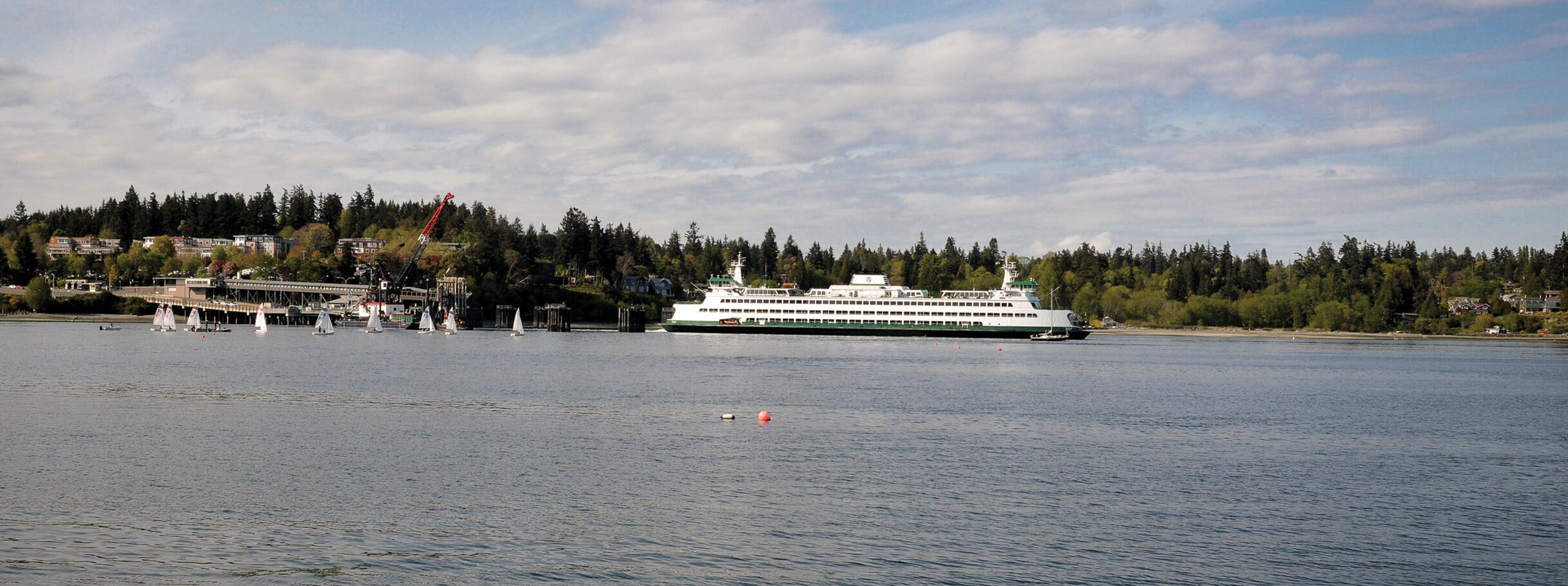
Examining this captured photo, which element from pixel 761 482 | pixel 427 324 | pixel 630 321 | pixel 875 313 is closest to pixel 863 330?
pixel 875 313

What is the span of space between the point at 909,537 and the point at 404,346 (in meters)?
95.1

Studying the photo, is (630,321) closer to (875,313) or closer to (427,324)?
(427,324)

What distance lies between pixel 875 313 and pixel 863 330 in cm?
299

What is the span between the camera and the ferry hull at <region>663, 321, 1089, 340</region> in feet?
488

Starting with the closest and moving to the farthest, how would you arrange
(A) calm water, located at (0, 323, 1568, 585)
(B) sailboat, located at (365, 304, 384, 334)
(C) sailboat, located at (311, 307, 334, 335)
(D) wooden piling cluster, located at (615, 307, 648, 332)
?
(A) calm water, located at (0, 323, 1568, 585) < (C) sailboat, located at (311, 307, 334, 335) < (B) sailboat, located at (365, 304, 384, 334) < (D) wooden piling cluster, located at (615, 307, 648, 332)

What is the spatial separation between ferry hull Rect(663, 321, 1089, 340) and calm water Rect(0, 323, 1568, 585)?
8391 cm

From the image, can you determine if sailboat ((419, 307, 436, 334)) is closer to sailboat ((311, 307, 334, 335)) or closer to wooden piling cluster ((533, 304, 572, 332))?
sailboat ((311, 307, 334, 335))

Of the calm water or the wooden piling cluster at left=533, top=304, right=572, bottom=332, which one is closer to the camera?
the calm water

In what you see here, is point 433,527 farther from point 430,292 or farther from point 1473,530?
point 430,292

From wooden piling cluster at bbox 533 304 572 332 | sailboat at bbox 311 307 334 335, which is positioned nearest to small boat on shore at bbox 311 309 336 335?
sailboat at bbox 311 307 334 335

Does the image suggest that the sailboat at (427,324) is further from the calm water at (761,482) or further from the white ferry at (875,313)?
the calm water at (761,482)

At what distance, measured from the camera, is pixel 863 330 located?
155m

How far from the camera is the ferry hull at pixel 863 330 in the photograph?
488ft

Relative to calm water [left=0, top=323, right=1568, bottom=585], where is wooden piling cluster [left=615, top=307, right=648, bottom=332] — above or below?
above
